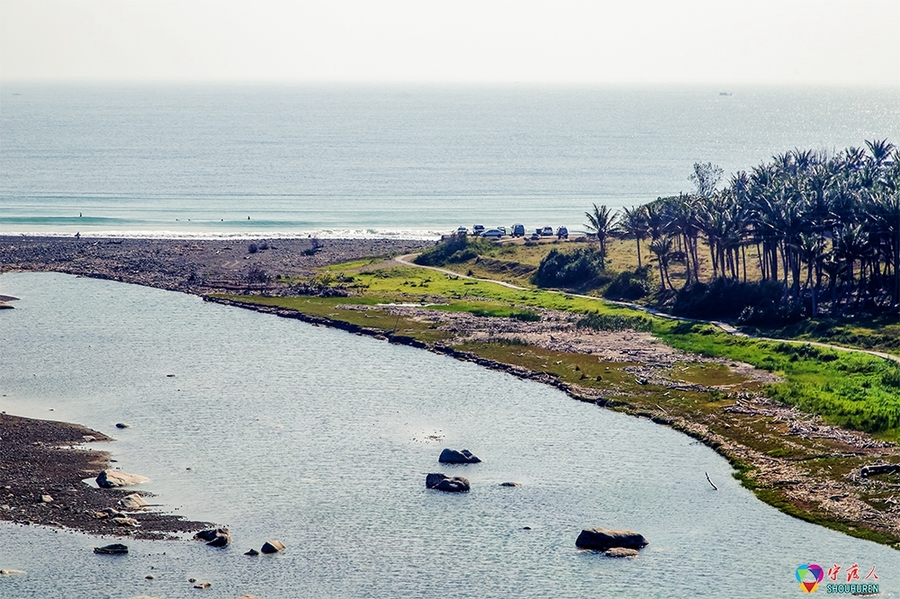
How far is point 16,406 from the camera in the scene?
3878 inches

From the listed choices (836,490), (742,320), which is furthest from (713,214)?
(836,490)

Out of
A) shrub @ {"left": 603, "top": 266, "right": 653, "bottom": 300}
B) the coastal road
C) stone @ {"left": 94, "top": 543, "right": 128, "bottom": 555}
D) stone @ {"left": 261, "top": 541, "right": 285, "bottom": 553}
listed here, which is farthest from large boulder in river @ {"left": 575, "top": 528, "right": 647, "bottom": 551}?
shrub @ {"left": 603, "top": 266, "right": 653, "bottom": 300}

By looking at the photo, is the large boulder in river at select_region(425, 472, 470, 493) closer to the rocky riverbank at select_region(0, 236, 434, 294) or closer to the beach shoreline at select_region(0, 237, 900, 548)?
the beach shoreline at select_region(0, 237, 900, 548)

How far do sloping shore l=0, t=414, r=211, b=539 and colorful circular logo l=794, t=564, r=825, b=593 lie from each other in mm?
33506

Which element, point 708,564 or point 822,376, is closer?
point 708,564

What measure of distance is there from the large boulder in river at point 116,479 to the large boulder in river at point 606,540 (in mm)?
29213

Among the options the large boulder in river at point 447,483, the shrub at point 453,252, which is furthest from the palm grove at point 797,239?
the large boulder in river at point 447,483

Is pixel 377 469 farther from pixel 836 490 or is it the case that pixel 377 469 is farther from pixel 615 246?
pixel 615 246

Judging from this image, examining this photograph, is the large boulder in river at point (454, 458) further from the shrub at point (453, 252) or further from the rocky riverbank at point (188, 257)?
the shrub at point (453, 252)

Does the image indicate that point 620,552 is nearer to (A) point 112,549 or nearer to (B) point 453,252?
(A) point 112,549

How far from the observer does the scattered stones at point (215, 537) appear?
70062mm

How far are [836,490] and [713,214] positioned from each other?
5914 cm

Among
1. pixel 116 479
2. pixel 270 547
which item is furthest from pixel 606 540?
pixel 116 479

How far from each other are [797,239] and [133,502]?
7247 cm
